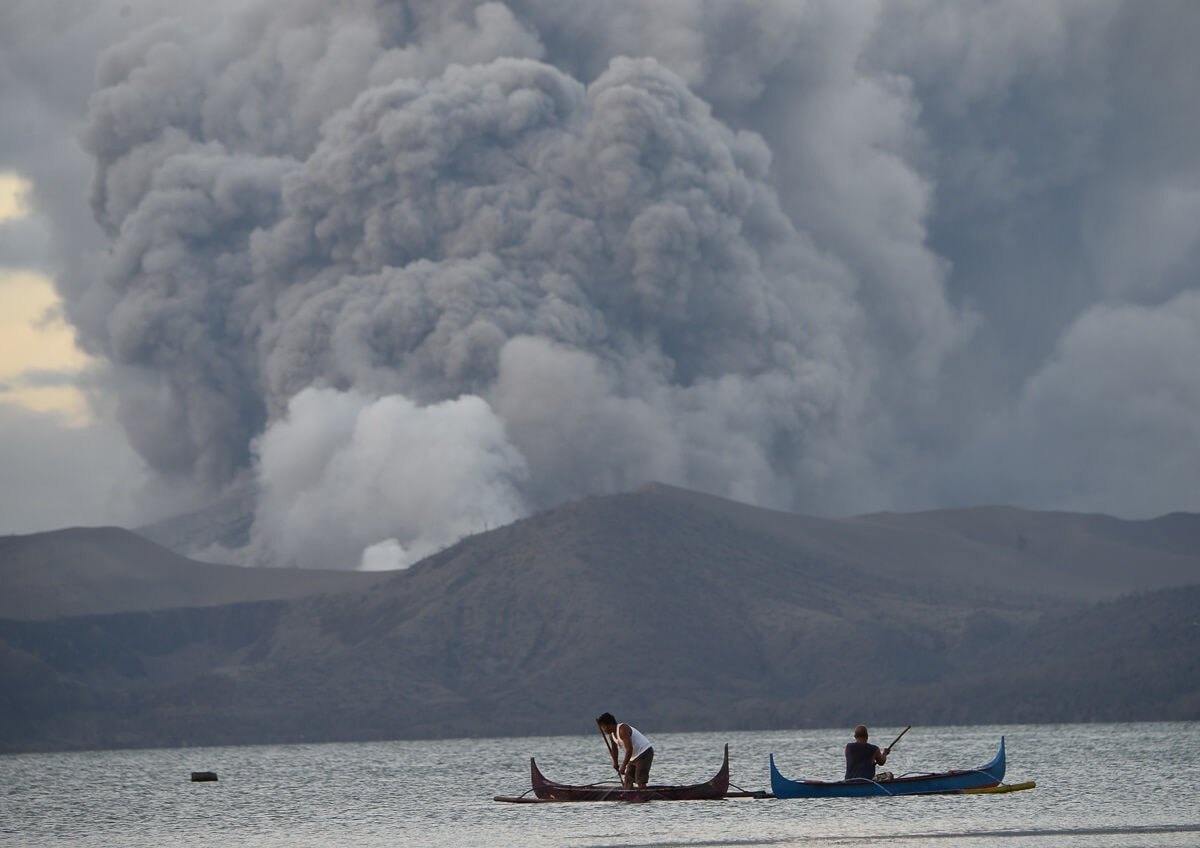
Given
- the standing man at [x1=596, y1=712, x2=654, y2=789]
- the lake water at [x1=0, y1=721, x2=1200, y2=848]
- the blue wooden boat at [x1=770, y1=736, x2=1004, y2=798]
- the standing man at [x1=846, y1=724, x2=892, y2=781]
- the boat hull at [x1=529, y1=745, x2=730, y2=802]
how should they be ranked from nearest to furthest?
1. the standing man at [x1=846, y1=724, x2=892, y2=781]
2. the blue wooden boat at [x1=770, y1=736, x2=1004, y2=798]
3. the lake water at [x1=0, y1=721, x2=1200, y2=848]
4. the boat hull at [x1=529, y1=745, x2=730, y2=802]
5. the standing man at [x1=596, y1=712, x2=654, y2=789]

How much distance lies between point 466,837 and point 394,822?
10.4m

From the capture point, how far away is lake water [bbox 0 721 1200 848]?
65.7 meters

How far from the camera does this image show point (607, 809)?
88.0 m

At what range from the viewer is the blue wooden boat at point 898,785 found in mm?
65000

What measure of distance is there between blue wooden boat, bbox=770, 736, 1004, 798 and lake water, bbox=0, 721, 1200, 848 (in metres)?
1.33

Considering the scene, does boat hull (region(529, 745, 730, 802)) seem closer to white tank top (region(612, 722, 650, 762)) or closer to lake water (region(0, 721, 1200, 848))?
white tank top (region(612, 722, 650, 762))

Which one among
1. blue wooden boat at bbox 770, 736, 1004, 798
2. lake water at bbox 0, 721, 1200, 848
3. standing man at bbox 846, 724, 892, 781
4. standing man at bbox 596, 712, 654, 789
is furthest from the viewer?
standing man at bbox 596, 712, 654, 789

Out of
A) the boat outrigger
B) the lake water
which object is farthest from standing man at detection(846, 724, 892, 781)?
the boat outrigger

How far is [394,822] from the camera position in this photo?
8169 centimetres

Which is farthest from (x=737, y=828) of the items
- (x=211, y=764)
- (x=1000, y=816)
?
(x=211, y=764)

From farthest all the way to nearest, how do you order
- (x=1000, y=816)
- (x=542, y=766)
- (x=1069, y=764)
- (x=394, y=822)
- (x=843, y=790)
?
1. (x=542, y=766)
2. (x=1069, y=764)
3. (x=394, y=822)
4. (x=1000, y=816)
5. (x=843, y=790)

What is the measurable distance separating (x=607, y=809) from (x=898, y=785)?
25.5m

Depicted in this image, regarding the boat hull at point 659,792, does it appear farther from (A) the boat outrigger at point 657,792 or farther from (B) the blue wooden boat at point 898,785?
(B) the blue wooden boat at point 898,785

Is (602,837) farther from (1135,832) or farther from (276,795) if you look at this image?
(276,795)
